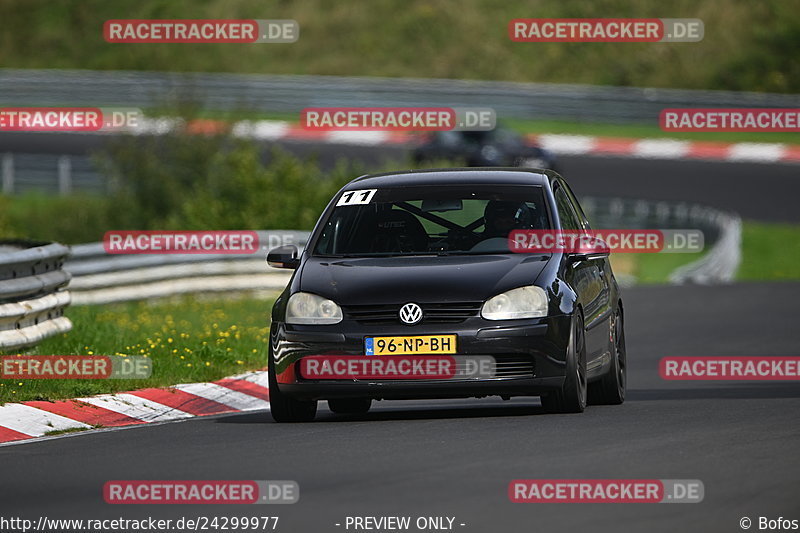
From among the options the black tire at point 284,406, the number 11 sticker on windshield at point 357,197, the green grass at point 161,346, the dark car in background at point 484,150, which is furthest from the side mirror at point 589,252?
the dark car in background at point 484,150

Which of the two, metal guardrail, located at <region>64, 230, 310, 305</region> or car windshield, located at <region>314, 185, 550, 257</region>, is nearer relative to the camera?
car windshield, located at <region>314, 185, 550, 257</region>

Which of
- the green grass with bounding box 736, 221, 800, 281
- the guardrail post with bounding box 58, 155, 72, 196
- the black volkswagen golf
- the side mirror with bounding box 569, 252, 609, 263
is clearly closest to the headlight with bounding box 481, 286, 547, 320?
the black volkswagen golf

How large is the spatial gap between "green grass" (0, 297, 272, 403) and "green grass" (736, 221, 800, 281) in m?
13.5

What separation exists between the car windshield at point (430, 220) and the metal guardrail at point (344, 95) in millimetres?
31536

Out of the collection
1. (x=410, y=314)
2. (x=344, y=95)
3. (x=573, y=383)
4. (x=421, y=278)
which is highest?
(x=344, y=95)

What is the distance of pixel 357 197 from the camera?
1242 centimetres

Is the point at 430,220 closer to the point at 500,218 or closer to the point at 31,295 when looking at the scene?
the point at 500,218

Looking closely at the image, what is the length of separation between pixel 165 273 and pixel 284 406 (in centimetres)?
1177

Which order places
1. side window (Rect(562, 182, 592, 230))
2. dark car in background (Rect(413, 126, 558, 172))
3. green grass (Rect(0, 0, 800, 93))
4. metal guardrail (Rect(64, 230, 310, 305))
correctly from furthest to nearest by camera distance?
green grass (Rect(0, 0, 800, 93))
dark car in background (Rect(413, 126, 558, 172))
metal guardrail (Rect(64, 230, 310, 305))
side window (Rect(562, 182, 592, 230))

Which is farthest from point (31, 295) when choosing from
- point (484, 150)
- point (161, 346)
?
point (484, 150)

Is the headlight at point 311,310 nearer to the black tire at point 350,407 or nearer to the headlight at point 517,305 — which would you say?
the headlight at point 517,305

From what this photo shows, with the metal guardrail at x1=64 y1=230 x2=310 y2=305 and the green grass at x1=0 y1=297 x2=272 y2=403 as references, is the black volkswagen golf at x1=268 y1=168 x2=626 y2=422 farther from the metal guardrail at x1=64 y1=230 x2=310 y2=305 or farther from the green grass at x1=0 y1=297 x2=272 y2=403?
the metal guardrail at x1=64 y1=230 x2=310 y2=305

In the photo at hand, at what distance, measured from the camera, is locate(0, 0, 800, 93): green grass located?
51.8 m

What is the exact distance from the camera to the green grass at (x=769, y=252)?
32.2 m
